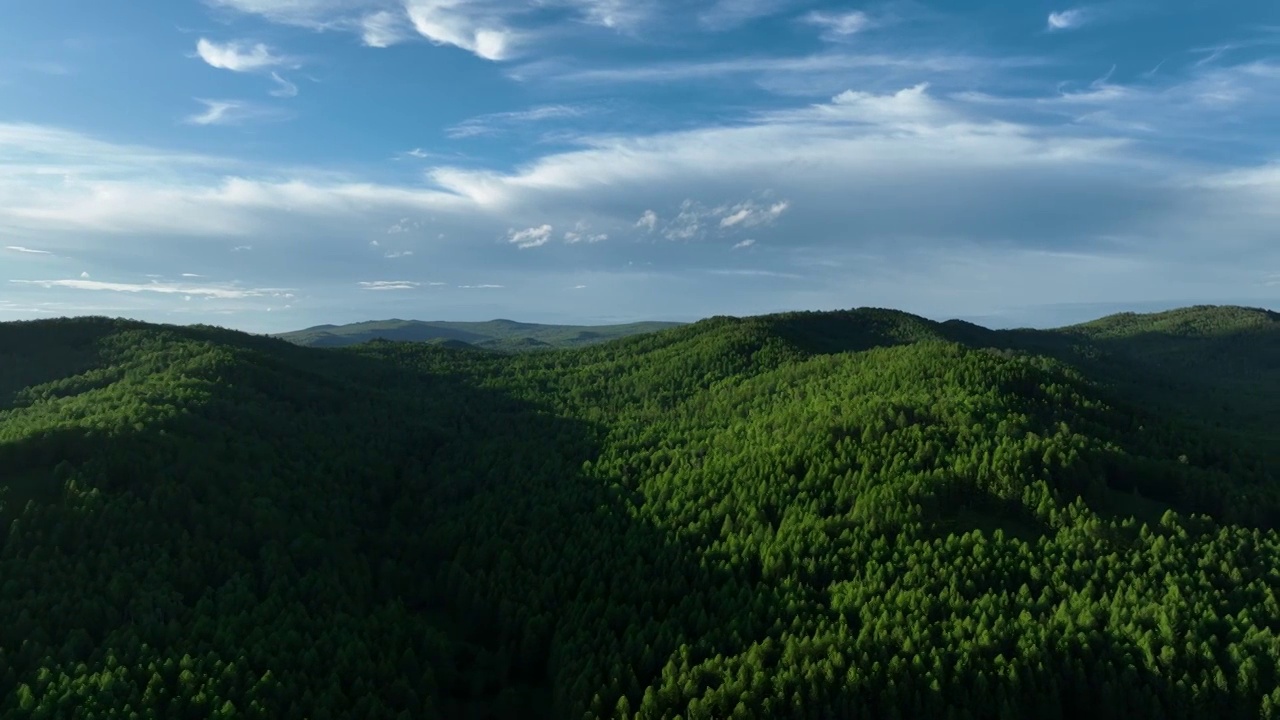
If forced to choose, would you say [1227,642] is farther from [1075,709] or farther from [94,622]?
[94,622]

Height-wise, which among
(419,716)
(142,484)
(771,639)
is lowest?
(419,716)

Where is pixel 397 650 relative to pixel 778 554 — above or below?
below

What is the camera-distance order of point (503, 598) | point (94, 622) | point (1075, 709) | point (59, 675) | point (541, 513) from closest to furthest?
point (59, 675), point (1075, 709), point (94, 622), point (503, 598), point (541, 513)

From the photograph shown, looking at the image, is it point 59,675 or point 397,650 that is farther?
point 397,650

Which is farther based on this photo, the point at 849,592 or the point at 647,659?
the point at 849,592

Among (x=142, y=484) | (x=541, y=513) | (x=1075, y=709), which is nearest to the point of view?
(x=1075, y=709)

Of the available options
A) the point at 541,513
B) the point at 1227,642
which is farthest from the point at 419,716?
the point at 1227,642

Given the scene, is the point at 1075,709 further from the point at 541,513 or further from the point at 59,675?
the point at 59,675

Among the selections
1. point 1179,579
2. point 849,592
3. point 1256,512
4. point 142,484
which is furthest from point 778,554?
point 142,484

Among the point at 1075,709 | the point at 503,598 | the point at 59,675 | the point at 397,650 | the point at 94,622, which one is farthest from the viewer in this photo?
the point at 503,598
